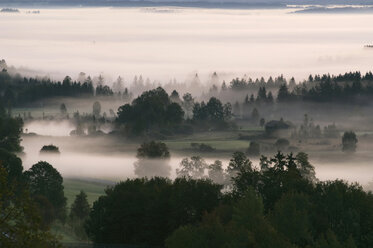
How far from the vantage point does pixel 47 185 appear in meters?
161

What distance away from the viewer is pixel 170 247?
331 feet

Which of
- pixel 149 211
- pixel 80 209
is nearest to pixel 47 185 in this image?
pixel 80 209

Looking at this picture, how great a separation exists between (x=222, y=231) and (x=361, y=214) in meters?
20.3

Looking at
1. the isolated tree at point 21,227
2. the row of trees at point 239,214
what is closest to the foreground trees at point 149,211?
the row of trees at point 239,214

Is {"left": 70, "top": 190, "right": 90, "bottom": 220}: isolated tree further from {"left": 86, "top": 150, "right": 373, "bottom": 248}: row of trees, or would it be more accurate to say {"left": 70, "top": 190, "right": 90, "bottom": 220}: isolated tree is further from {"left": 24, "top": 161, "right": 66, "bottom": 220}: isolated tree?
{"left": 86, "top": 150, "right": 373, "bottom": 248}: row of trees

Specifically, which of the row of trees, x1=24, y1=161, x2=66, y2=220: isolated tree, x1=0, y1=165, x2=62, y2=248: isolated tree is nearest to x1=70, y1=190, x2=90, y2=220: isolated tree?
x1=24, y1=161, x2=66, y2=220: isolated tree

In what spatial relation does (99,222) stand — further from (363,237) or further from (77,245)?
(363,237)

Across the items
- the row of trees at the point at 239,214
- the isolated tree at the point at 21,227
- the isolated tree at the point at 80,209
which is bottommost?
the isolated tree at the point at 80,209

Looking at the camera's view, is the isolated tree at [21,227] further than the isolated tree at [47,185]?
No

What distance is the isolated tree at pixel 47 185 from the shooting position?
513 ft

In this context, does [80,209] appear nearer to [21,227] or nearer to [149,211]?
[149,211]

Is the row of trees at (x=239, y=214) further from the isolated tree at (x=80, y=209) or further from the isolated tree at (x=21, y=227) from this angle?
the isolated tree at (x=21, y=227)

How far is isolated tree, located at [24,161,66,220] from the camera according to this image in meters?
156

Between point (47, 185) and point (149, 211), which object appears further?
point (47, 185)
